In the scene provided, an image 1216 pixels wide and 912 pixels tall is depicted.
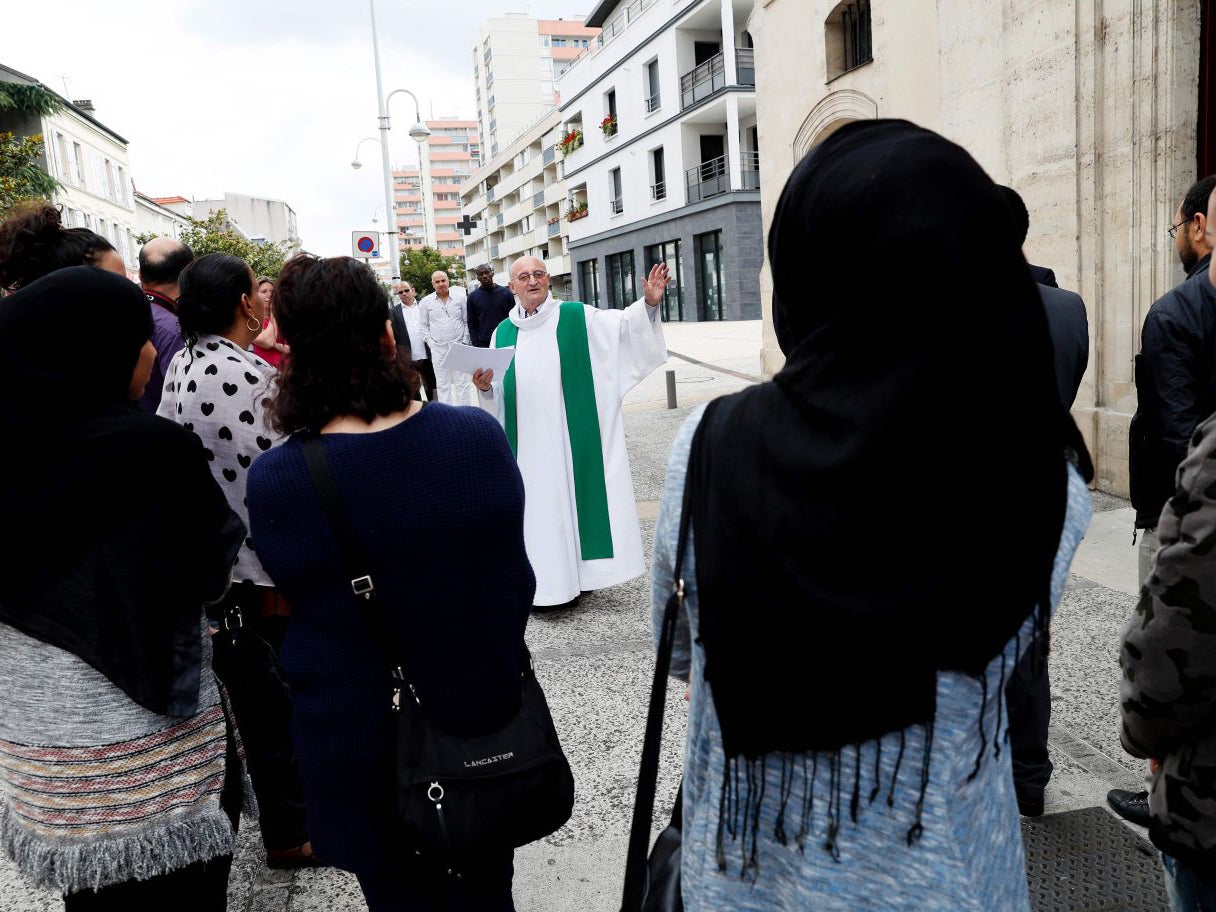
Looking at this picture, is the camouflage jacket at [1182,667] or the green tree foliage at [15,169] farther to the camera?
the green tree foliage at [15,169]

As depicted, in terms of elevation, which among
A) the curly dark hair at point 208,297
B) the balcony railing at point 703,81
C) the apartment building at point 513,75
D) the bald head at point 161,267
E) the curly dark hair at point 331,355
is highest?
the apartment building at point 513,75

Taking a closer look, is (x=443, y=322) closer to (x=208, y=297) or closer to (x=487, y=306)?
(x=487, y=306)

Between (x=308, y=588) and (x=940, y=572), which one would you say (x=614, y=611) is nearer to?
(x=308, y=588)

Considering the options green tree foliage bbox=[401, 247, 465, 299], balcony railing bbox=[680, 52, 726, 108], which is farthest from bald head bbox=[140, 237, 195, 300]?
green tree foliage bbox=[401, 247, 465, 299]

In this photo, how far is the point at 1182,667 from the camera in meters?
1.36

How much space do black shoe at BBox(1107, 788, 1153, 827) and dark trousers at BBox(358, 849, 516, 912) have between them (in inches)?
67.9

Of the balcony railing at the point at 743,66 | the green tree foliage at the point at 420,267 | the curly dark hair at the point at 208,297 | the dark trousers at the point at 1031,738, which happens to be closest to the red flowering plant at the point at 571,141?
the balcony railing at the point at 743,66

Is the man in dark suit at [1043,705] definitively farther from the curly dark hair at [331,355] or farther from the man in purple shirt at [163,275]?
the man in purple shirt at [163,275]

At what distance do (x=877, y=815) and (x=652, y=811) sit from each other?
0.30 m

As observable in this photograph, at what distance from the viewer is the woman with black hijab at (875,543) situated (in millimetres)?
1052

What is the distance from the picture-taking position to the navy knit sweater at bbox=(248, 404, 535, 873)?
5.68ft

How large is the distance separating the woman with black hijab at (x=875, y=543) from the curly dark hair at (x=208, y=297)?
1.83 m

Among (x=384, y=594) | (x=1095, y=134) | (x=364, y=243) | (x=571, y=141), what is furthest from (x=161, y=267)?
(x=571, y=141)

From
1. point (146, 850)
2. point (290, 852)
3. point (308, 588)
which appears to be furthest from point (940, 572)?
point (290, 852)
